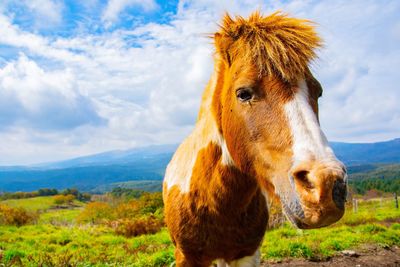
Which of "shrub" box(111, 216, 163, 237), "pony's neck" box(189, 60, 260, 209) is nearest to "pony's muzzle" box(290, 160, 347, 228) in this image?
"pony's neck" box(189, 60, 260, 209)

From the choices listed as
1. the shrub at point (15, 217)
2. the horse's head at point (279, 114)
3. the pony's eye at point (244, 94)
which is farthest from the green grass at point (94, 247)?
the pony's eye at point (244, 94)

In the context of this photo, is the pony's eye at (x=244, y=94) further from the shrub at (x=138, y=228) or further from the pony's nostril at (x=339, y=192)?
the shrub at (x=138, y=228)

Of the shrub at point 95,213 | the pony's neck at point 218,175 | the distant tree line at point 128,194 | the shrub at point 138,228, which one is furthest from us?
the distant tree line at point 128,194

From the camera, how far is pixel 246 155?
9.19 ft

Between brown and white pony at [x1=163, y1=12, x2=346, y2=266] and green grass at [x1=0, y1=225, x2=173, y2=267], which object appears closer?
brown and white pony at [x1=163, y1=12, x2=346, y2=266]

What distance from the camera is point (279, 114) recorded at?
2469 mm

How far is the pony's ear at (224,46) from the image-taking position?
10.4 feet

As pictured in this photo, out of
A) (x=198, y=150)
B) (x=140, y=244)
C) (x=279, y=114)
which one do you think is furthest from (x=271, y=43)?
(x=140, y=244)

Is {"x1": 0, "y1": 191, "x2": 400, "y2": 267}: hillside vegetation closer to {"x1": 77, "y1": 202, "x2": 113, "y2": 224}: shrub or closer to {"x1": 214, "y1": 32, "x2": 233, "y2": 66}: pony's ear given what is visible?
{"x1": 214, "y1": 32, "x2": 233, "y2": 66}: pony's ear

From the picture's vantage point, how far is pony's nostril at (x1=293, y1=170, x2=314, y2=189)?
6.76 ft

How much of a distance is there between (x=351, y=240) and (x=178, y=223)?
331 inches

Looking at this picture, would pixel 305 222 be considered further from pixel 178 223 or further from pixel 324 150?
pixel 178 223

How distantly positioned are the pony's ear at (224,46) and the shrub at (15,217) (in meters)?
21.6

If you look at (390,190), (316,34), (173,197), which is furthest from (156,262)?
(390,190)
